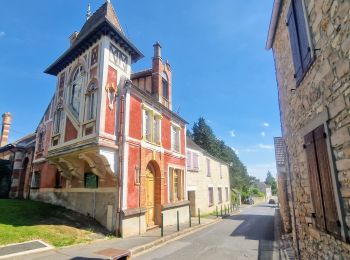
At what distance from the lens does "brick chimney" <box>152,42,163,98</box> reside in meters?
16.2

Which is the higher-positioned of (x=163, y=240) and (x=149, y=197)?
(x=149, y=197)

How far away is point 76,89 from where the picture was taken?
13.5 m

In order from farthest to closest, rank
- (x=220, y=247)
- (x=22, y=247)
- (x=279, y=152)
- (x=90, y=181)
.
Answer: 1. (x=279, y=152)
2. (x=90, y=181)
3. (x=220, y=247)
4. (x=22, y=247)

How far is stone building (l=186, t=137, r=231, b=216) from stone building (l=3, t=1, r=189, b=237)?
4642 millimetres

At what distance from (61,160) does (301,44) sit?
1176 centimetres

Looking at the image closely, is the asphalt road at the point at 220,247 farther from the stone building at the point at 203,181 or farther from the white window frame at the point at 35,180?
the white window frame at the point at 35,180

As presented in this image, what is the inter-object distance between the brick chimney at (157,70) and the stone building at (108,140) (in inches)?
2.8

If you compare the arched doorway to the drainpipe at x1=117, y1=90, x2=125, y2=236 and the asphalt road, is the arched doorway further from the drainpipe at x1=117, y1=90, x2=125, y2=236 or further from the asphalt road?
the asphalt road

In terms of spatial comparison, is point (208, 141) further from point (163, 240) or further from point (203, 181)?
point (163, 240)

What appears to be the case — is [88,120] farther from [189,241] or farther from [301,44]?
[301,44]

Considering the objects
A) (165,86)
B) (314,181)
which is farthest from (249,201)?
(314,181)

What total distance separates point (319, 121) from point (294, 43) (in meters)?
2.33

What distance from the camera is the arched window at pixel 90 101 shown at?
1177cm

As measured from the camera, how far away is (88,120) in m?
11.6
